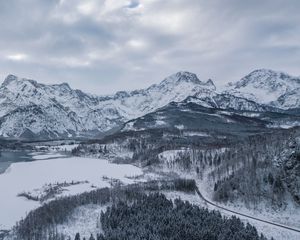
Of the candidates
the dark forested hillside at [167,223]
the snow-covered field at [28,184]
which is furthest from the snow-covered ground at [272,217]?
the snow-covered field at [28,184]

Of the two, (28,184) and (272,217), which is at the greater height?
(28,184)

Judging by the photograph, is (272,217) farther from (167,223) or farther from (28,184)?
(28,184)

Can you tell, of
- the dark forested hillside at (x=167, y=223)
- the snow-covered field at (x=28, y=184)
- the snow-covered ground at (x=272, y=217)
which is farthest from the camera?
the snow-covered field at (x=28, y=184)

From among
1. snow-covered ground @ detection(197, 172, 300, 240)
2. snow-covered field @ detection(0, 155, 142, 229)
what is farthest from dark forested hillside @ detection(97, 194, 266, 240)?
snow-covered field @ detection(0, 155, 142, 229)

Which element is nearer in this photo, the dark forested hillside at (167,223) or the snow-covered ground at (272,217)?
the dark forested hillside at (167,223)

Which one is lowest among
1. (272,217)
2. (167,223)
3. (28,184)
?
(272,217)

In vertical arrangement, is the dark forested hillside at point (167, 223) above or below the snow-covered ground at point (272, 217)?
above

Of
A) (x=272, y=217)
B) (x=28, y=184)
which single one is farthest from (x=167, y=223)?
(x=28, y=184)

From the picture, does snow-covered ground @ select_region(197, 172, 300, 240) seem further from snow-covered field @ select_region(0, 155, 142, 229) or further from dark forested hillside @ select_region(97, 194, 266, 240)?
snow-covered field @ select_region(0, 155, 142, 229)

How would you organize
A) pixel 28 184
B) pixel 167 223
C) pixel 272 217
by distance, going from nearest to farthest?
pixel 167 223
pixel 272 217
pixel 28 184

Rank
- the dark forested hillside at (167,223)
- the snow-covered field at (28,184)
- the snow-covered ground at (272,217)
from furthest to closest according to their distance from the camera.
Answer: the snow-covered field at (28,184), the snow-covered ground at (272,217), the dark forested hillside at (167,223)

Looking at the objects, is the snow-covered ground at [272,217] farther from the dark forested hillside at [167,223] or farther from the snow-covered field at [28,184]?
the snow-covered field at [28,184]

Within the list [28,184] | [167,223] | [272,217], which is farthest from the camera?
[28,184]
